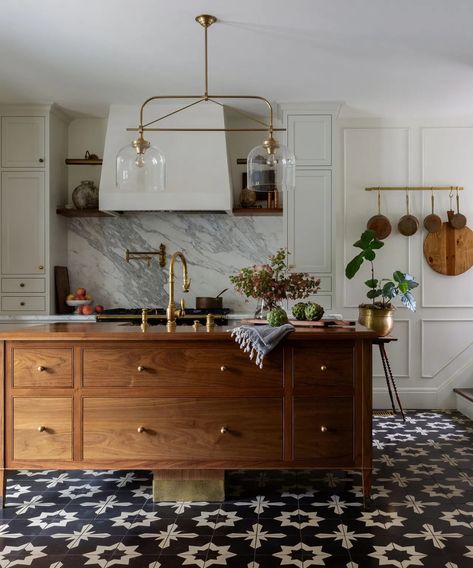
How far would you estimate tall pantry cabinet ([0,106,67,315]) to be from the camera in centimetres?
555

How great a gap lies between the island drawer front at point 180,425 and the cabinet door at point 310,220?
8.49 ft

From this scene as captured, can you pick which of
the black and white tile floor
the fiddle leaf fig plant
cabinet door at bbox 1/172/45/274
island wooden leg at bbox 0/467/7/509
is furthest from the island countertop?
cabinet door at bbox 1/172/45/274

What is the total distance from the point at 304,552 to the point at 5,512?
149cm

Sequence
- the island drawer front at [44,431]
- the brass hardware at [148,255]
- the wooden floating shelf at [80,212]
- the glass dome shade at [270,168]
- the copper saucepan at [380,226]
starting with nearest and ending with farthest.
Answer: the glass dome shade at [270,168] → the island drawer front at [44,431] → the wooden floating shelf at [80,212] → the copper saucepan at [380,226] → the brass hardware at [148,255]

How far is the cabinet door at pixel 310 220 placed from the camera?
5.58m

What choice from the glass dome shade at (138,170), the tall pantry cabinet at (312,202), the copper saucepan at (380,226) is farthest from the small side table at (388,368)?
the glass dome shade at (138,170)

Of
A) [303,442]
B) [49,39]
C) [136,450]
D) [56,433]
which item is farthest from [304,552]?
[49,39]

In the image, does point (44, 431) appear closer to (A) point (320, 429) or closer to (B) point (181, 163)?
(A) point (320, 429)

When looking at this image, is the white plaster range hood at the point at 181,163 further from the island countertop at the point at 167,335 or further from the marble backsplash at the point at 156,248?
the island countertop at the point at 167,335

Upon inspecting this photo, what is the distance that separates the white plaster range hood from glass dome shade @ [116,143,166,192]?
7.29 ft

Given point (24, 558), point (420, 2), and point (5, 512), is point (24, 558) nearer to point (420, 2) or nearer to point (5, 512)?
point (5, 512)

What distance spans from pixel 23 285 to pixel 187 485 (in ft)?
9.73

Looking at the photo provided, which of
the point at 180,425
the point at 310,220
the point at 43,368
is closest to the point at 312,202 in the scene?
the point at 310,220

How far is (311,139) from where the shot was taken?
18.3 feet
